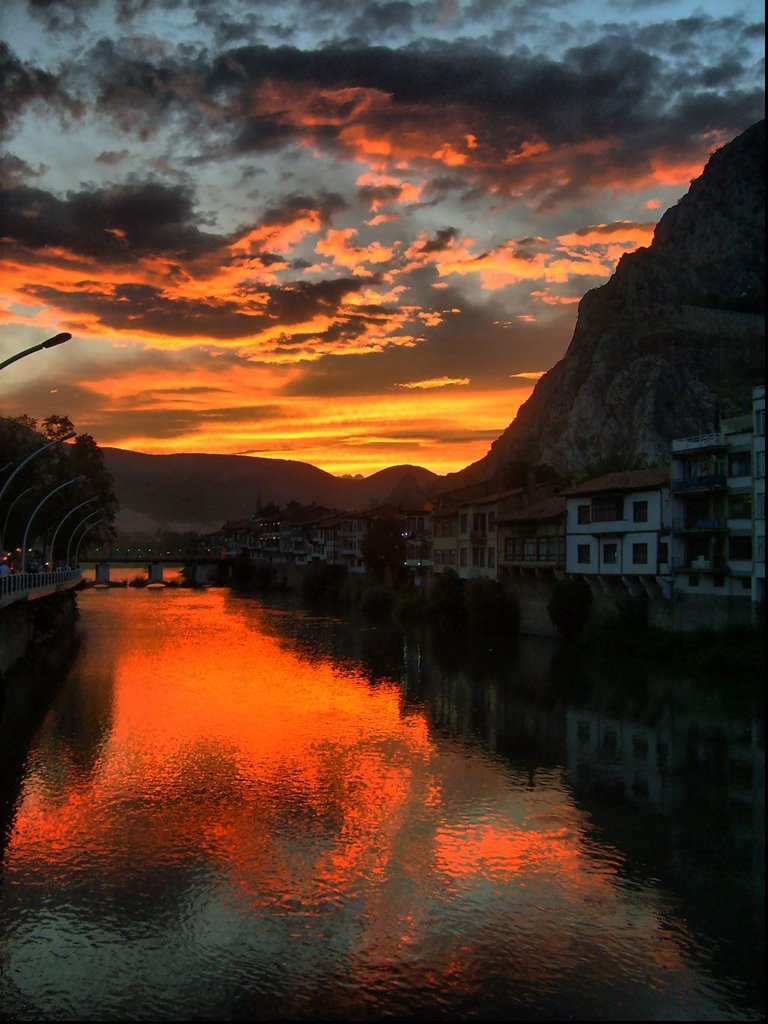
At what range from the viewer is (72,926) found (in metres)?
18.9

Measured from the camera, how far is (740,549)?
5288 cm

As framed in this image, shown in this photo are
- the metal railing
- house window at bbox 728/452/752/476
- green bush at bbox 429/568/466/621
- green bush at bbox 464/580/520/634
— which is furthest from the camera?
green bush at bbox 429/568/466/621

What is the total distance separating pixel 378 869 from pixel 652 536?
41.3 metres

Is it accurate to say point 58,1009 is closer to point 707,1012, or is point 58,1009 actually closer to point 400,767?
point 707,1012

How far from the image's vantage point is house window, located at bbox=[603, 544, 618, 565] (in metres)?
62.5

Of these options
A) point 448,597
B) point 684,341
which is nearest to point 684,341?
point 684,341

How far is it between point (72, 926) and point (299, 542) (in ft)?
458

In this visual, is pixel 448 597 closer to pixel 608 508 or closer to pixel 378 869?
pixel 608 508

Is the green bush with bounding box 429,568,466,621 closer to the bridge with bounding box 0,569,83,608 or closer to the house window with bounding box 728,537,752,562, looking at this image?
the house window with bounding box 728,537,752,562

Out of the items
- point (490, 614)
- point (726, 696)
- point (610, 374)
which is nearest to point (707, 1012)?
point (726, 696)

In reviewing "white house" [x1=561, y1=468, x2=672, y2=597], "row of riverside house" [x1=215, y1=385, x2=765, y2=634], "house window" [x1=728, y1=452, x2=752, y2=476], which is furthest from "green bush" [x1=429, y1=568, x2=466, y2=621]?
"house window" [x1=728, y1=452, x2=752, y2=476]

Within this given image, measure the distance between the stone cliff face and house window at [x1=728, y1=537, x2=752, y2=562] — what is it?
8949 centimetres

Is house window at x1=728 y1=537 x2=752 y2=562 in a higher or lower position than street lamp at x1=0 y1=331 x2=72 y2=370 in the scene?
lower


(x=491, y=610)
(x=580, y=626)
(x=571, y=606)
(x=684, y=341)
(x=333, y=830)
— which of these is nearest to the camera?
(x=333, y=830)
